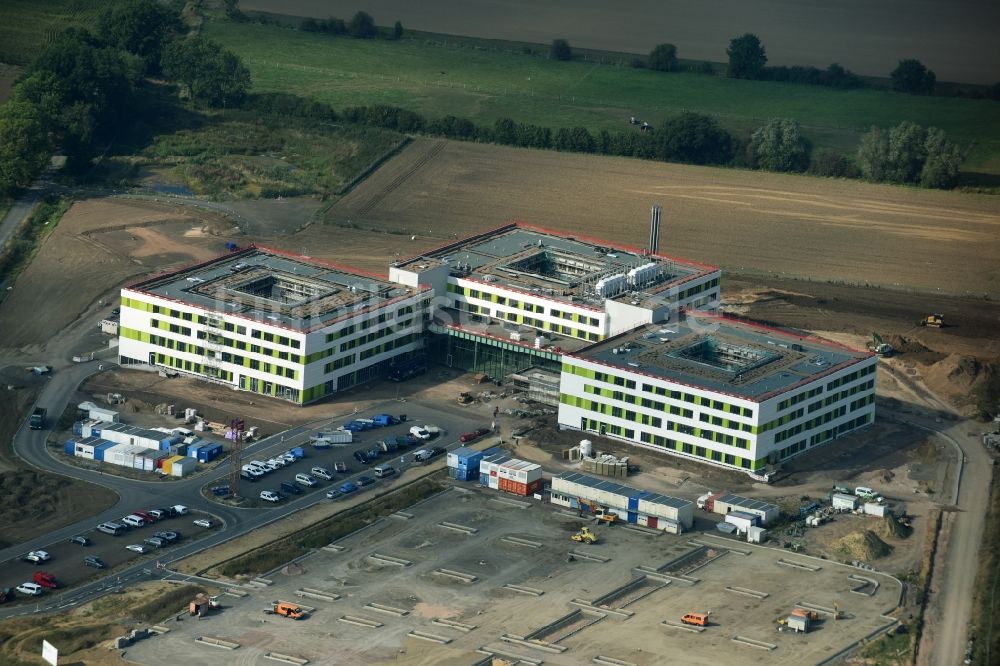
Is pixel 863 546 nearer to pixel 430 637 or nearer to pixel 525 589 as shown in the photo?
pixel 525 589

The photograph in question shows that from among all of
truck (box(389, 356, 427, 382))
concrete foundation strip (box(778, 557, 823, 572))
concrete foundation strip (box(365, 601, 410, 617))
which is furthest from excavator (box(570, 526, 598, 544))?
truck (box(389, 356, 427, 382))

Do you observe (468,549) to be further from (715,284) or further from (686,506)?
(715,284)

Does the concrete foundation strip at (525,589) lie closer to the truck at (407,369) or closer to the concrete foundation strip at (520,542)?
the concrete foundation strip at (520,542)

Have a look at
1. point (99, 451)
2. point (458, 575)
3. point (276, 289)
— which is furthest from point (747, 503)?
point (276, 289)

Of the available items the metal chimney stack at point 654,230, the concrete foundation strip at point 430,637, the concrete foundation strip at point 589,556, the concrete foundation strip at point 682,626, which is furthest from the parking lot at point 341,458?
the metal chimney stack at point 654,230

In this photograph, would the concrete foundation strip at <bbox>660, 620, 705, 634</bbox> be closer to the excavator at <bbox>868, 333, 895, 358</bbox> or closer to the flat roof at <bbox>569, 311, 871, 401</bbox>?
the flat roof at <bbox>569, 311, 871, 401</bbox>
